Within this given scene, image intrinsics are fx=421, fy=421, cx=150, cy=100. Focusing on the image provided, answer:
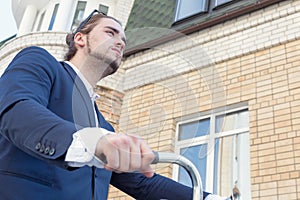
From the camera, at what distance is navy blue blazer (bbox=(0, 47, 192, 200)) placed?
0.98 meters

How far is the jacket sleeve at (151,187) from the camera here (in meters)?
1.44

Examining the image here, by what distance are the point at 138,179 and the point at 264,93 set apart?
3905 mm

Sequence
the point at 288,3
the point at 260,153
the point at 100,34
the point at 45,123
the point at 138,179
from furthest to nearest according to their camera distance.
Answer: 1. the point at 288,3
2. the point at 260,153
3. the point at 138,179
4. the point at 100,34
5. the point at 45,123

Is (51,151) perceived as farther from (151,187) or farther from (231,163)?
(231,163)

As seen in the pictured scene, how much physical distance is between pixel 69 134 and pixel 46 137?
6 centimetres

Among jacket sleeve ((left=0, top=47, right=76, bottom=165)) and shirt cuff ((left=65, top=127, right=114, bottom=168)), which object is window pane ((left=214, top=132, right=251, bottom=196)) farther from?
shirt cuff ((left=65, top=127, right=114, bottom=168))

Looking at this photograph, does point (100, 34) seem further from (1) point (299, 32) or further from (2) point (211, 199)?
(1) point (299, 32)

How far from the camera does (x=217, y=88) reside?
1368mm

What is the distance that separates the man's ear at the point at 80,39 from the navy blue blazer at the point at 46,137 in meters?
0.10

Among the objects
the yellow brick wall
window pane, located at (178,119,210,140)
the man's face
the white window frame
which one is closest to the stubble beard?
the man's face

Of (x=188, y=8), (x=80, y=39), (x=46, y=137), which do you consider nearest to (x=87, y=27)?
(x=80, y=39)

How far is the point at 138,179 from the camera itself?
1.60 m

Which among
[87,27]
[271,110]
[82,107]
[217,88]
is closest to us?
[82,107]

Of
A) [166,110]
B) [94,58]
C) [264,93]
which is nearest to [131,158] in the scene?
[166,110]
